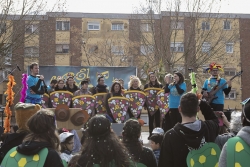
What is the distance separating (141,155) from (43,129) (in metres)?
1.33

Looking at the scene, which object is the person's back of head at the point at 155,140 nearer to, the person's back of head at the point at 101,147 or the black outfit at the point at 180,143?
the black outfit at the point at 180,143

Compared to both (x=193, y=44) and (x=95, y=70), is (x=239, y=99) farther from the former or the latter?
(x=95, y=70)

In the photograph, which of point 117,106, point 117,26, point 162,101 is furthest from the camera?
point 117,26

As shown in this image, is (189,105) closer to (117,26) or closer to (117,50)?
(117,50)

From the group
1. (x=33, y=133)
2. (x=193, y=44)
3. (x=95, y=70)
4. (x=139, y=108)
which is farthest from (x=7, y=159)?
(x=193, y=44)

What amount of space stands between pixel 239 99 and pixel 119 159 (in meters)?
39.4

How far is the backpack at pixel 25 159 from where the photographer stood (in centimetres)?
331

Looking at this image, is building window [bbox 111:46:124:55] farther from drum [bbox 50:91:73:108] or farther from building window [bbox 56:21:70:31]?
drum [bbox 50:91:73:108]

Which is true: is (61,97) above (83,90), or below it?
below

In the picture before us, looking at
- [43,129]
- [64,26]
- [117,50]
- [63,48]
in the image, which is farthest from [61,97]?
[64,26]

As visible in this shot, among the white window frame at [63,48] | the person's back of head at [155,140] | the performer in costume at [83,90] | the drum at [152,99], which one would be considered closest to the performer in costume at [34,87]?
the performer in costume at [83,90]

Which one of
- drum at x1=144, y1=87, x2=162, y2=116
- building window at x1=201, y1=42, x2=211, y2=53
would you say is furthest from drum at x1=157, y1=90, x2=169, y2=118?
building window at x1=201, y1=42, x2=211, y2=53

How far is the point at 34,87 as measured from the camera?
32.4ft

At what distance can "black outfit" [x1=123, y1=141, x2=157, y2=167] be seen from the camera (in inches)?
169
